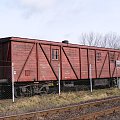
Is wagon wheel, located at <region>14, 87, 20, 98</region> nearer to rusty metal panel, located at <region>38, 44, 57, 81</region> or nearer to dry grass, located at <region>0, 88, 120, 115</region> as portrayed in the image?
dry grass, located at <region>0, 88, 120, 115</region>

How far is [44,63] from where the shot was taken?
19766mm

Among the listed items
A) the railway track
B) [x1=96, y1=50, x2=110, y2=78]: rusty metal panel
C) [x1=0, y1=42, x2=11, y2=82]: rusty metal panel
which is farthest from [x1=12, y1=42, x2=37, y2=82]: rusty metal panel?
[x1=96, y1=50, x2=110, y2=78]: rusty metal panel

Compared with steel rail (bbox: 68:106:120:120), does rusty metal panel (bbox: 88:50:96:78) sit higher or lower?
higher

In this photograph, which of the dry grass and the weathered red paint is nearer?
the dry grass

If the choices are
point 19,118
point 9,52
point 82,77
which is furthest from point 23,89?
point 19,118

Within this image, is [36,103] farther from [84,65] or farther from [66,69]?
→ [84,65]

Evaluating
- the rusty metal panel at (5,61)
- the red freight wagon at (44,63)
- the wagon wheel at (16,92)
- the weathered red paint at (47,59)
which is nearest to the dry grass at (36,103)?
the wagon wheel at (16,92)

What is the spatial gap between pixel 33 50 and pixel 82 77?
19.1ft

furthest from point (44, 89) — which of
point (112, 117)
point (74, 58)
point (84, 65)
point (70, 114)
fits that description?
point (112, 117)

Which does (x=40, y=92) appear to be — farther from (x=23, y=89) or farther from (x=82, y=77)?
(x=82, y=77)

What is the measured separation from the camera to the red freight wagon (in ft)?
58.4

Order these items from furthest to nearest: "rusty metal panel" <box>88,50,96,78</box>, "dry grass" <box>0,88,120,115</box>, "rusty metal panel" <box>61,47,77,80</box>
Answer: "rusty metal panel" <box>88,50,96,78</box>, "rusty metal panel" <box>61,47,77,80</box>, "dry grass" <box>0,88,120,115</box>

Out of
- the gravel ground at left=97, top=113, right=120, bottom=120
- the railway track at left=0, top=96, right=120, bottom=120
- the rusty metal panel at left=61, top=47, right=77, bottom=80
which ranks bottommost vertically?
the gravel ground at left=97, top=113, right=120, bottom=120

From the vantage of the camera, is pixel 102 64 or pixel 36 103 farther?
pixel 102 64
